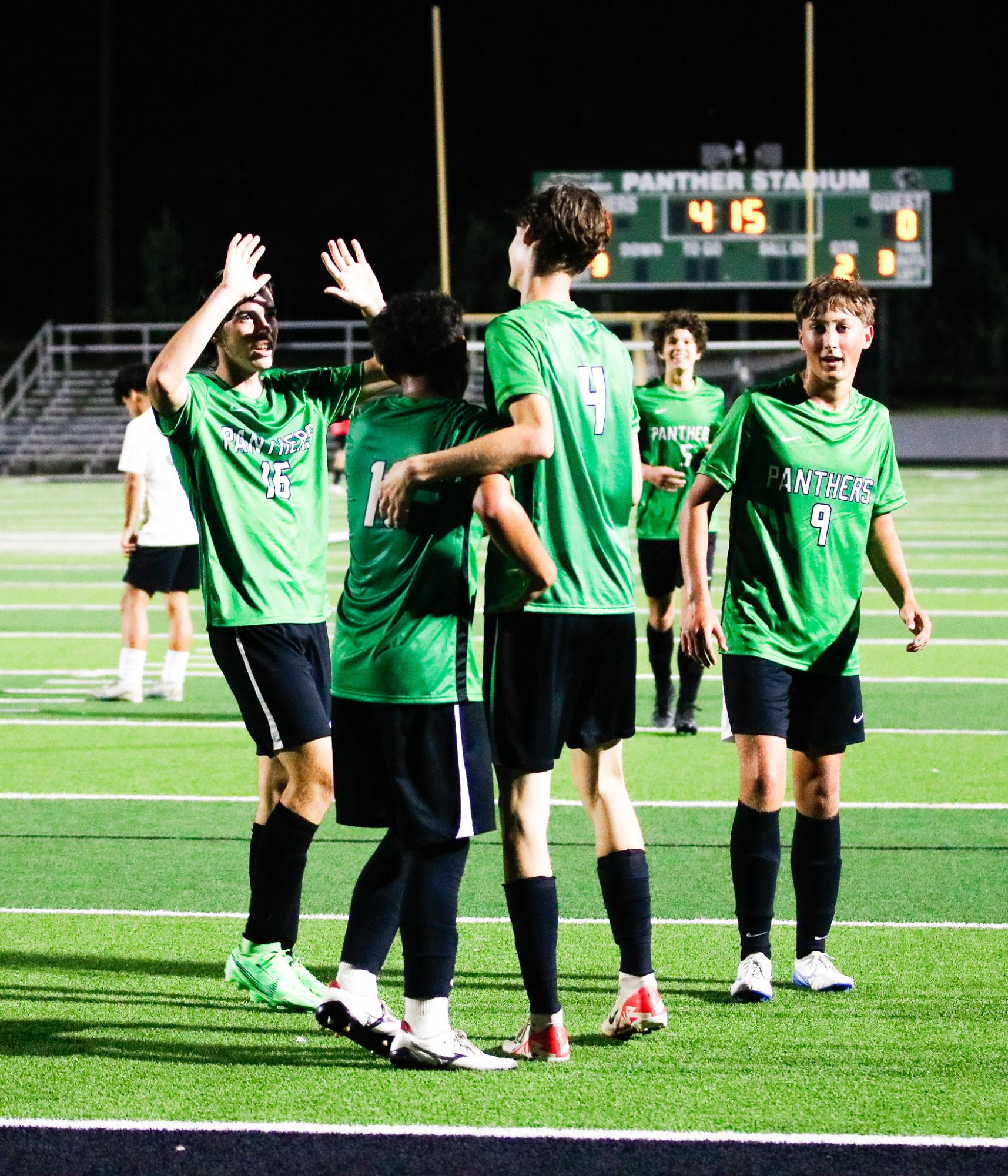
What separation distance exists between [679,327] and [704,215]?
63.0 feet

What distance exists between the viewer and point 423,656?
3932 millimetres

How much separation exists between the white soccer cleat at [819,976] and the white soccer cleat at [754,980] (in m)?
0.13

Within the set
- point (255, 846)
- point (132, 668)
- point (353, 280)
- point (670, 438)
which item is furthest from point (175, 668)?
point (353, 280)

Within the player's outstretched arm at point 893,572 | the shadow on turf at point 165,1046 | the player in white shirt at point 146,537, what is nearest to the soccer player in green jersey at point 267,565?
the shadow on turf at point 165,1046

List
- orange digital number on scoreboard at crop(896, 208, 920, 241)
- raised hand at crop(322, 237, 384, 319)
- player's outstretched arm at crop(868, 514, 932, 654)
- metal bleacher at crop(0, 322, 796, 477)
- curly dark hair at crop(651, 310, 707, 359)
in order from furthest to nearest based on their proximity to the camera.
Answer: metal bleacher at crop(0, 322, 796, 477) → orange digital number on scoreboard at crop(896, 208, 920, 241) → curly dark hair at crop(651, 310, 707, 359) → player's outstretched arm at crop(868, 514, 932, 654) → raised hand at crop(322, 237, 384, 319)

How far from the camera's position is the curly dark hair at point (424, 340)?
3914mm

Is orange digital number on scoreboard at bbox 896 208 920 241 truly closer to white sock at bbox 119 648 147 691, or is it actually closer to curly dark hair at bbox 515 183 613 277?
white sock at bbox 119 648 147 691

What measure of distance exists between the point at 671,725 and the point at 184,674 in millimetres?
3227

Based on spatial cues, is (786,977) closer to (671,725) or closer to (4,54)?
(671,725)

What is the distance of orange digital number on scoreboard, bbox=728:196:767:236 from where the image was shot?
88.9 ft

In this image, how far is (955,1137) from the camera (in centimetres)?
354

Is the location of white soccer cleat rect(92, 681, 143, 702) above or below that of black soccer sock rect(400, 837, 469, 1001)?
below

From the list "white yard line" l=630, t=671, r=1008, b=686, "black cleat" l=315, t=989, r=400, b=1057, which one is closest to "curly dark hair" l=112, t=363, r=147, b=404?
"white yard line" l=630, t=671, r=1008, b=686

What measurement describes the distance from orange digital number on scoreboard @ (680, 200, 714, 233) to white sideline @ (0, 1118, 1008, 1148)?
24637 millimetres
